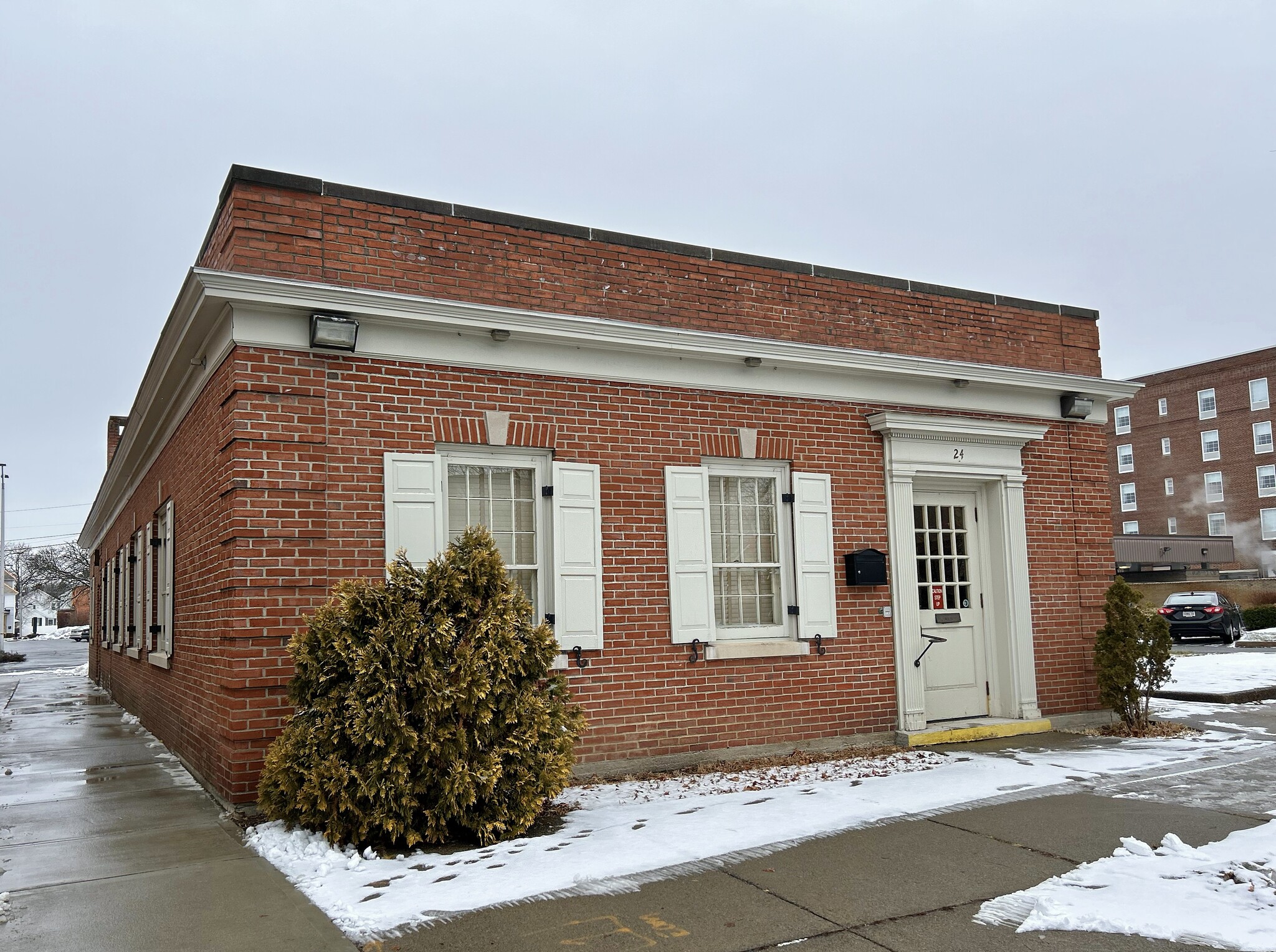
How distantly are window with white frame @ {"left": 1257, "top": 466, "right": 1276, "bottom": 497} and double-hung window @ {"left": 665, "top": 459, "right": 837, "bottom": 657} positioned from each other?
5327 cm

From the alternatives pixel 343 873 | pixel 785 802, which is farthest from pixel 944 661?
pixel 343 873

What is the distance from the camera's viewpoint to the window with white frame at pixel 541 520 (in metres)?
7.83

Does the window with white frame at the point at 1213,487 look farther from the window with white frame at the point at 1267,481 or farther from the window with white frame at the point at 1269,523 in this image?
the window with white frame at the point at 1269,523

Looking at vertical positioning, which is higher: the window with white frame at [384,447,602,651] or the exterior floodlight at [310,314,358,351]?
the exterior floodlight at [310,314,358,351]

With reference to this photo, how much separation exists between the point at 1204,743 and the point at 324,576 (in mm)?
8025

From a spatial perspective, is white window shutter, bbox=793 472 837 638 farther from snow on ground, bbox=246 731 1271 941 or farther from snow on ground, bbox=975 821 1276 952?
snow on ground, bbox=975 821 1276 952

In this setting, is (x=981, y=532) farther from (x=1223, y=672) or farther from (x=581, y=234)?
(x=1223, y=672)

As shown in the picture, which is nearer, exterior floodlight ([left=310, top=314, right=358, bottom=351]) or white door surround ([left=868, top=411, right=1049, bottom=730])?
exterior floodlight ([left=310, top=314, right=358, bottom=351])

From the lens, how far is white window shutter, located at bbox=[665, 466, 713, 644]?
836 cm

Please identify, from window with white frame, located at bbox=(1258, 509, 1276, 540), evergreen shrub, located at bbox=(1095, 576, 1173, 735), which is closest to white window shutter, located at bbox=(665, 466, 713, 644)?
evergreen shrub, located at bbox=(1095, 576, 1173, 735)

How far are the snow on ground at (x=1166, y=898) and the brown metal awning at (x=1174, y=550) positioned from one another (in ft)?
138

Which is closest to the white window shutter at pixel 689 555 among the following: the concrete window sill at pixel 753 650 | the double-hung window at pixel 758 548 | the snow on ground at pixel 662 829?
the double-hung window at pixel 758 548

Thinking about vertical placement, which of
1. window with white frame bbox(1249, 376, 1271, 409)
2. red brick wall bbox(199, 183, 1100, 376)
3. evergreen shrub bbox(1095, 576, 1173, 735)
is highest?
window with white frame bbox(1249, 376, 1271, 409)

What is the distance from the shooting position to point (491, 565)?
625 cm
